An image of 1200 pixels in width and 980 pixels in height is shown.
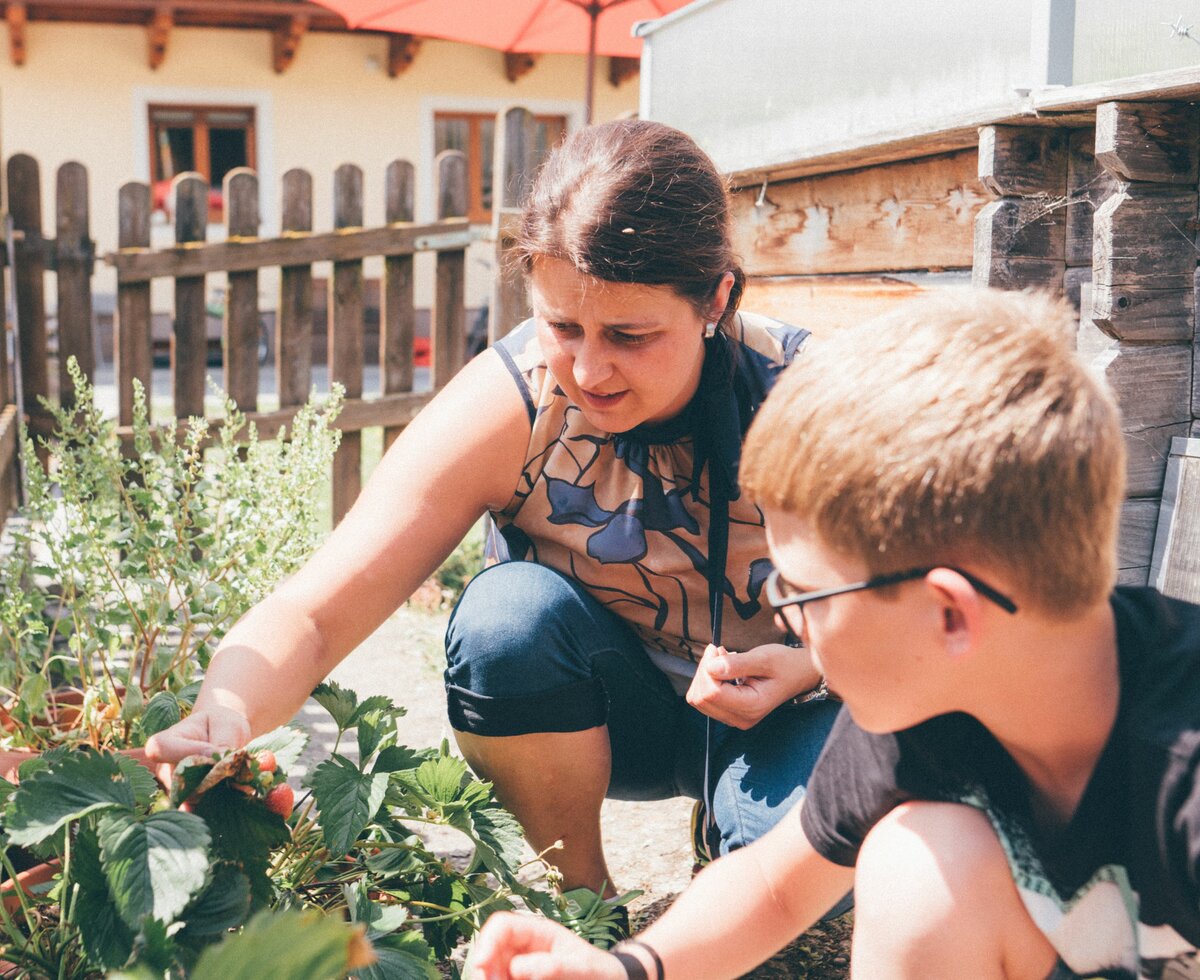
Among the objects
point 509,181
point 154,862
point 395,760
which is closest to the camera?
point 154,862

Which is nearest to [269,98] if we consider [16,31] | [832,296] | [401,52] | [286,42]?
[286,42]

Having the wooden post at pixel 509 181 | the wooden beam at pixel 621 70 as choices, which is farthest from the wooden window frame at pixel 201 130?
the wooden post at pixel 509 181

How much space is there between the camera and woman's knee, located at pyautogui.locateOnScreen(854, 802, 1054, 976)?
46.2 inches

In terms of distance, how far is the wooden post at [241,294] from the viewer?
4.72m

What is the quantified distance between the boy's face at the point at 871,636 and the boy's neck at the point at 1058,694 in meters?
0.06

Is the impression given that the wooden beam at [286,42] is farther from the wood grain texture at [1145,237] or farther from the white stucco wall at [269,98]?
the wood grain texture at [1145,237]

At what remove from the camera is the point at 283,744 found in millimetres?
1433

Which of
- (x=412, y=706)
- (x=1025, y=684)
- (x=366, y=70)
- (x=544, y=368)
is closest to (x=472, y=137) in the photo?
(x=366, y=70)

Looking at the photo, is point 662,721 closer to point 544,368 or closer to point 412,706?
point 544,368

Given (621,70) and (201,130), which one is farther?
(621,70)

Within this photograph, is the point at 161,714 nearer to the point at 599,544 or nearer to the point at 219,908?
the point at 219,908

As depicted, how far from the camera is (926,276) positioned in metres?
2.60

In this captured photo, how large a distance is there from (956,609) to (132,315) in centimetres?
412

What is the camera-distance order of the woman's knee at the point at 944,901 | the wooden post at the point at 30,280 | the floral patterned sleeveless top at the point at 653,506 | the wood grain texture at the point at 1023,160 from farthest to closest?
1. the wooden post at the point at 30,280
2. the wood grain texture at the point at 1023,160
3. the floral patterned sleeveless top at the point at 653,506
4. the woman's knee at the point at 944,901
